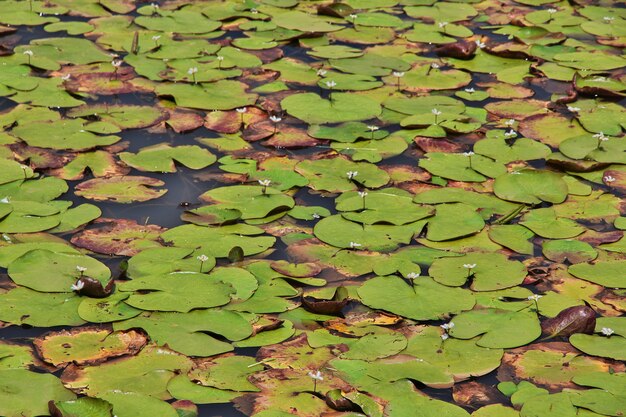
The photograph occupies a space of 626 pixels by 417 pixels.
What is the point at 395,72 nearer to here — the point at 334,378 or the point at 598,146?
the point at 598,146

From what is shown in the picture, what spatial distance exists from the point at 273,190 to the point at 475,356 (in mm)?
1452

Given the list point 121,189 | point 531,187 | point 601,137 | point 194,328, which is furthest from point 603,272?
point 121,189

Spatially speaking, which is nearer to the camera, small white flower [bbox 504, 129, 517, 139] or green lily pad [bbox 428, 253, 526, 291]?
green lily pad [bbox 428, 253, 526, 291]

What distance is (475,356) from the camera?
3.47m

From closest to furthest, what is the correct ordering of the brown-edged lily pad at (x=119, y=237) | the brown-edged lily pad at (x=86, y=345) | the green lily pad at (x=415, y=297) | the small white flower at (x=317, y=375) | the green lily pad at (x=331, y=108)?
the small white flower at (x=317, y=375) < the brown-edged lily pad at (x=86, y=345) < the green lily pad at (x=415, y=297) < the brown-edged lily pad at (x=119, y=237) < the green lily pad at (x=331, y=108)

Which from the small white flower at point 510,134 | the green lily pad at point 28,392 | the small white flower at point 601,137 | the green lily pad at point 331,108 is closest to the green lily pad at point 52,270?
the green lily pad at point 28,392

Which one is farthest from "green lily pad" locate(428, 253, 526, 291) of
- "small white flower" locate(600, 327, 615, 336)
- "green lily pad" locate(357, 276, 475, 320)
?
"small white flower" locate(600, 327, 615, 336)

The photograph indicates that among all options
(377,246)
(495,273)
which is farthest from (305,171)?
(495,273)

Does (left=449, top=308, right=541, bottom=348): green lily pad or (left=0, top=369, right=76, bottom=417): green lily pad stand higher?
(left=449, top=308, right=541, bottom=348): green lily pad

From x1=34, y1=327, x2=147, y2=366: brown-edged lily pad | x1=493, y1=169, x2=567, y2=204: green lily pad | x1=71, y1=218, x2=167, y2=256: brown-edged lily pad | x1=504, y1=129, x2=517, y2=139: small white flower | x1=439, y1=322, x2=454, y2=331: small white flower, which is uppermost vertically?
x1=504, y1=129, x2=517, y2=139: small white flower

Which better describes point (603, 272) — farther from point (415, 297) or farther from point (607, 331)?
point (415, 297)

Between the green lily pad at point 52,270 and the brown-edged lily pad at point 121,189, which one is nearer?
the green lily pad at point 52,270

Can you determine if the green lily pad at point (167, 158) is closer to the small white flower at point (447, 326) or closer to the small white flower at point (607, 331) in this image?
the small white flower at point (447, 326)

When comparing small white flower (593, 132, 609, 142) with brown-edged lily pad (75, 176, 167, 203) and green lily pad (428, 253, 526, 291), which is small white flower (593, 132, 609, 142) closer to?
green lily pad (428, 253, 526, 291)
